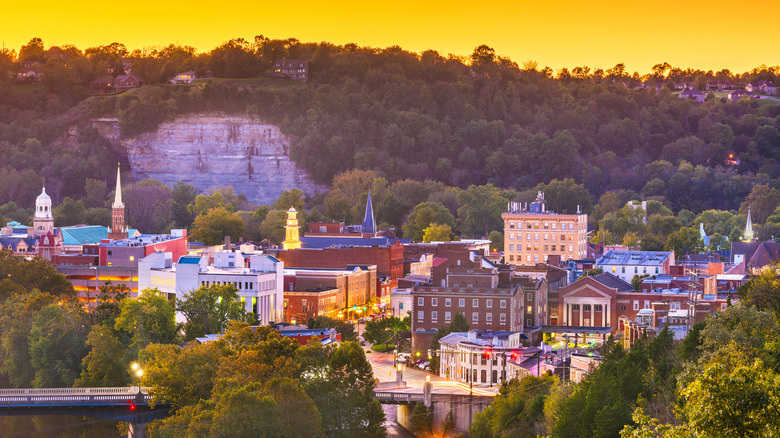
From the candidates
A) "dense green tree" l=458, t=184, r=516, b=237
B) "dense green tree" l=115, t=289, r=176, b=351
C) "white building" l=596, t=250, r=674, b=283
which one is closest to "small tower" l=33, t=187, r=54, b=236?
"dense green tree" l=115, t=289, r=176, b=351

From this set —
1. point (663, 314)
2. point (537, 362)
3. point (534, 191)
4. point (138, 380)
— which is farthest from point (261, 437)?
point (534, 191)

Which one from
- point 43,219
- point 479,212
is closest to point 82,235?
point 43,219

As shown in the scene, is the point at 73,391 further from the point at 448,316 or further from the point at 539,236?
the point at 539,236

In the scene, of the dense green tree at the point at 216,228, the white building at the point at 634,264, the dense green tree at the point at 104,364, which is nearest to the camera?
the dense green tree at the point at 104,364

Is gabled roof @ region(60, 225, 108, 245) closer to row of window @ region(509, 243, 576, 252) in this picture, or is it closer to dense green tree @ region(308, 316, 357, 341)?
row of window @ region(509, 243, 576, 252)

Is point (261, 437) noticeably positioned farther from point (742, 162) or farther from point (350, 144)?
point (742, 162)

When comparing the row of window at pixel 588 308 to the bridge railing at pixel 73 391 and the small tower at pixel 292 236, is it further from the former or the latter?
the bridge railing at pixel 73 391

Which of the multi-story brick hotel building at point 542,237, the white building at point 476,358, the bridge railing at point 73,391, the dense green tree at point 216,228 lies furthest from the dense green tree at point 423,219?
the bridge railing at point 73,391
